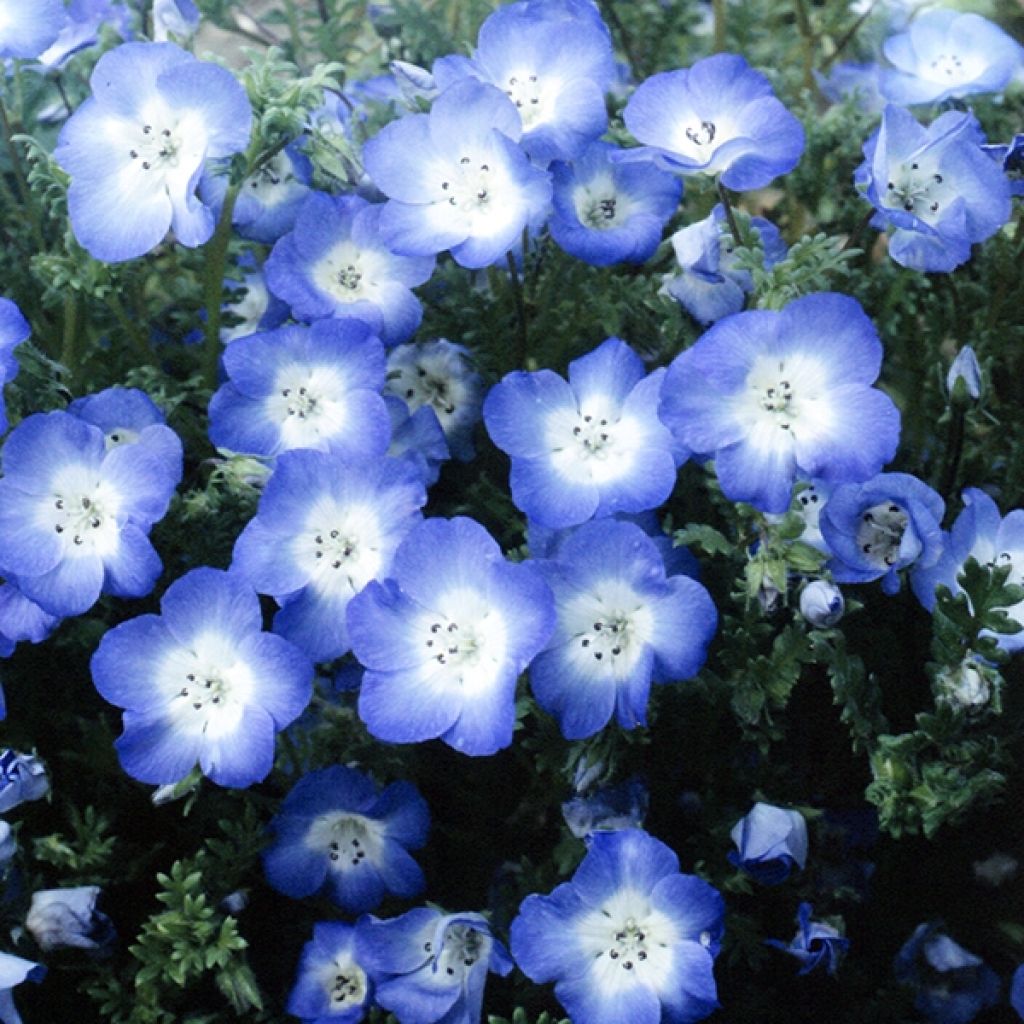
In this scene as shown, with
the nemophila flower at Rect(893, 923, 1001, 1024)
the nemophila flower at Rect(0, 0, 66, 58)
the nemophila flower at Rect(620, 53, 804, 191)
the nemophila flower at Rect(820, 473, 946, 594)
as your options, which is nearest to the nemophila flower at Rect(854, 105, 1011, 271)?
the nemophila flower at Rect(620, 53, 804, 191)

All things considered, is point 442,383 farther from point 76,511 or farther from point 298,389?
point 76,511

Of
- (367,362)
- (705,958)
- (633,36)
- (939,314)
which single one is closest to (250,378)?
(367,362)

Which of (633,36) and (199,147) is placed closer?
(199,147)

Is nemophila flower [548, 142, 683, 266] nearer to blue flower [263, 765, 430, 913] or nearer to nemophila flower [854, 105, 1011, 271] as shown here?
nemophila flower [854, 105, 1011, 271]

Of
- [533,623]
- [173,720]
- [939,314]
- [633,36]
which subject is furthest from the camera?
[633,36]

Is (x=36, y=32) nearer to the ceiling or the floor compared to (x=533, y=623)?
nearer to the ceiling

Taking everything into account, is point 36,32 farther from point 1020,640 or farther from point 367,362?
point 1020,640

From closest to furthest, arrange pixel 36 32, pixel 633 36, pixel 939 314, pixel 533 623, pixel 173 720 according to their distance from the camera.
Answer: pixel 533 623 < pixel 173 720 < pixel 36 32 < pixel 939 314 < pixel 633 36
